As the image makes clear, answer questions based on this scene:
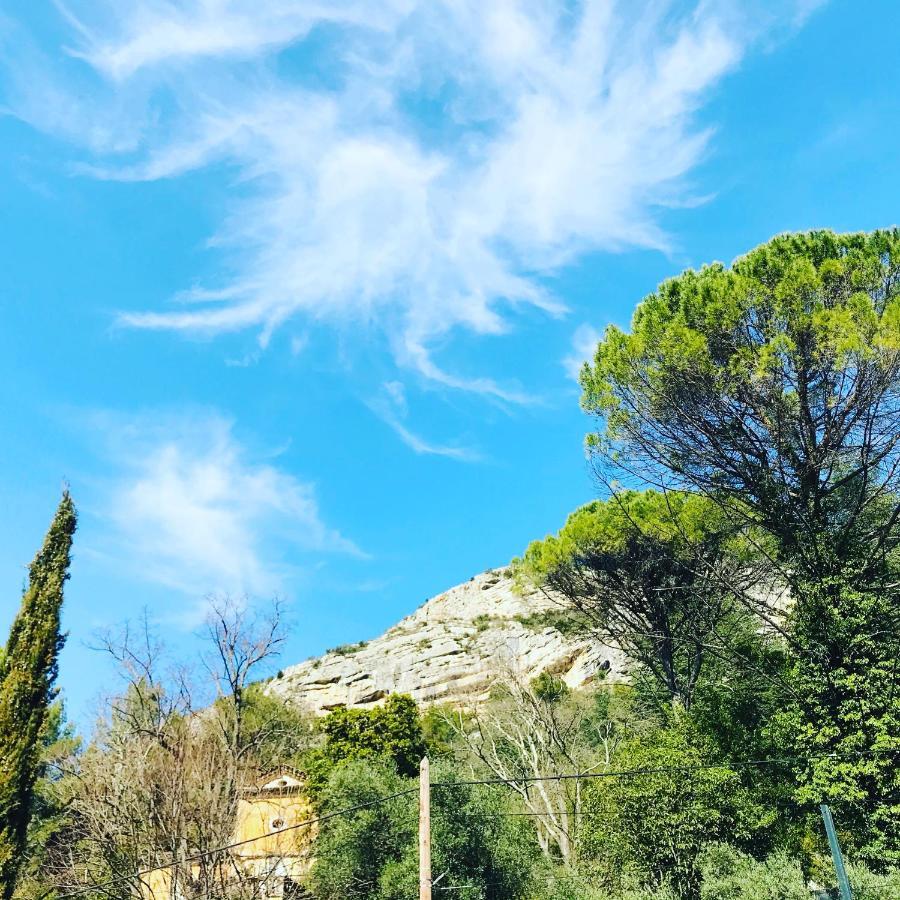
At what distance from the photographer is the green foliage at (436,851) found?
1382 centimetres

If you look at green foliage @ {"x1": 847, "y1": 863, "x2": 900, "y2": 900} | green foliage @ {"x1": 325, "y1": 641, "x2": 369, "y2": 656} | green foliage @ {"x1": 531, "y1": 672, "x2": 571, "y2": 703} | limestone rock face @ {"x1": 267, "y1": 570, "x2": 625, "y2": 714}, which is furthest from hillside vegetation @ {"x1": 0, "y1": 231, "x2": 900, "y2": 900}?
green foliage @ {"x1": 325, "y1": 641, "x2": 369, "y2": 656}

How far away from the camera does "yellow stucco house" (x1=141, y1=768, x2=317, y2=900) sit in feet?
42.9

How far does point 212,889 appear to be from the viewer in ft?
41.9

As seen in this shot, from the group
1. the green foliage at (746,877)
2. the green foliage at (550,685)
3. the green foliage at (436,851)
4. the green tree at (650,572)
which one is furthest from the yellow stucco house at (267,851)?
the green foliage at (550,685)

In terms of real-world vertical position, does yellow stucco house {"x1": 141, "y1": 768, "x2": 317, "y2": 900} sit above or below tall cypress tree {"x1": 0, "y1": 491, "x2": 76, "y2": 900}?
below

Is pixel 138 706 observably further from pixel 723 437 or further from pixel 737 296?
pixel 737 296

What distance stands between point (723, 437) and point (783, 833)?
25.6 feet

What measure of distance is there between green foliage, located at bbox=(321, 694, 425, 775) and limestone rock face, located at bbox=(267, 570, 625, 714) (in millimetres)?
11353

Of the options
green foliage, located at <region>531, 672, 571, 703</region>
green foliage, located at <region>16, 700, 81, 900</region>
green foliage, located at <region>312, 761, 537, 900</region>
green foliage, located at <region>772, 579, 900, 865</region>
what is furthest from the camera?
green foliage, located at <region>531, 672, 571, 703</region>

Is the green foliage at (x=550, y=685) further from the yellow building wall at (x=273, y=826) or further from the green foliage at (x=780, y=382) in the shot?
the green foliage at (x=780, y=382)

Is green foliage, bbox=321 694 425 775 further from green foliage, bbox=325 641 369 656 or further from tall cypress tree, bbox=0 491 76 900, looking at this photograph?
green foliage, bbox=325 641 369 656

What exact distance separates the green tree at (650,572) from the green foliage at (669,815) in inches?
114

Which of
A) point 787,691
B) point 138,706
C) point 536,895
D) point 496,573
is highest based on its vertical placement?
point 496,573

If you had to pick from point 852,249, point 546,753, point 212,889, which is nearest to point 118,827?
point 212,889
